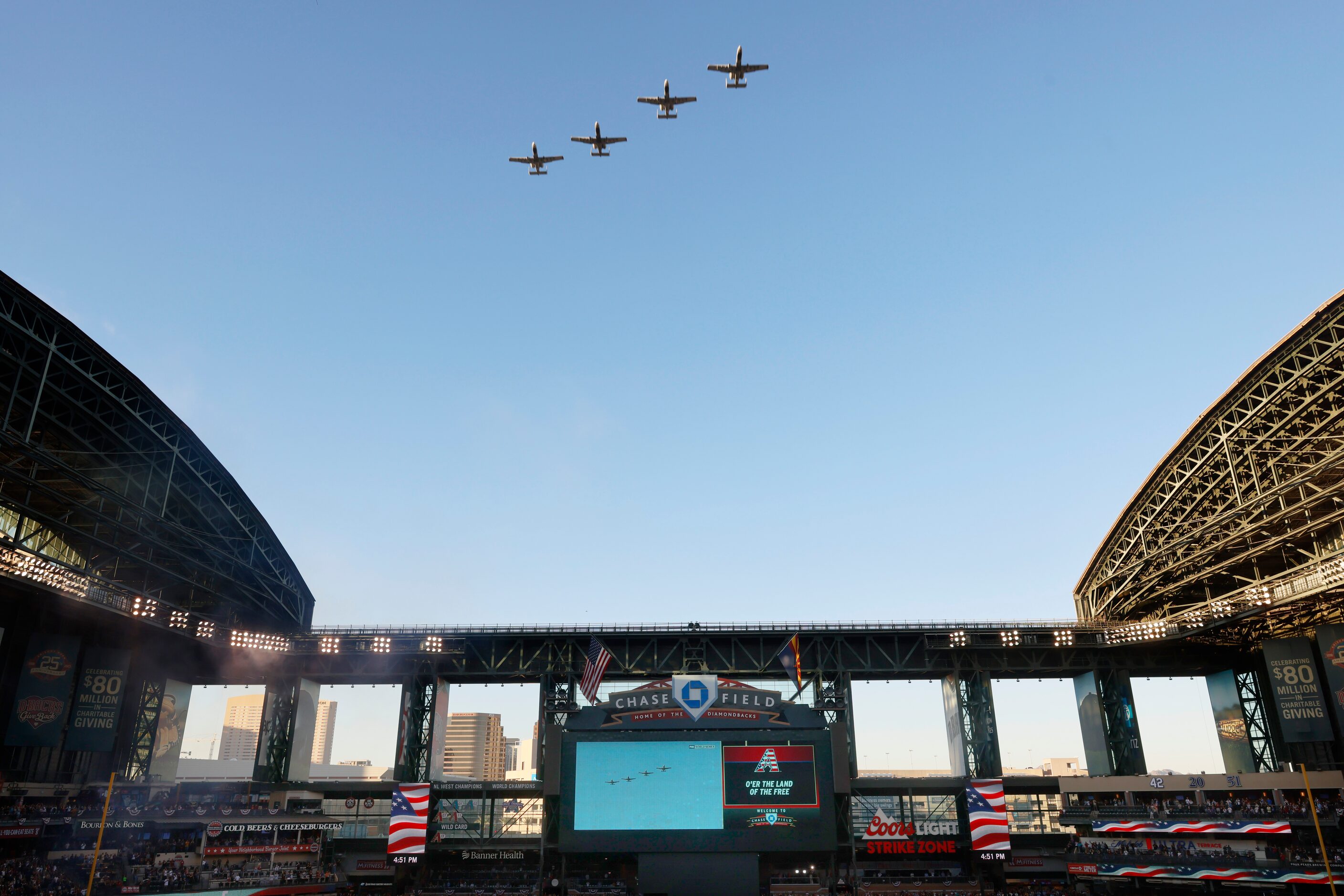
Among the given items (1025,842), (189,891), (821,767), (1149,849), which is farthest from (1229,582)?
(189,891)

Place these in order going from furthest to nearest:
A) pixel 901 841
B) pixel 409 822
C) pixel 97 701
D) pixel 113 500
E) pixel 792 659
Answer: pixel 97 701, pixel 792 659, pixel 901 841, pixel 409 822, pixel 113 500

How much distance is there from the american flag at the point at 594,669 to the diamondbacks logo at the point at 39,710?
34.9m

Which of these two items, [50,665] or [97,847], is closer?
[97,847]

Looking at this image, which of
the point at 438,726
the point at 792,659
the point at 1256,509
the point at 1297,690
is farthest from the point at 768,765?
the point at 1297,690

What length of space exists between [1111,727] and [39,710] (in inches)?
2991

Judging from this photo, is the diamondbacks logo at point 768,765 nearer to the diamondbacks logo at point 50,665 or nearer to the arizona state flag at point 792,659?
the arizona state flag at point 792,659

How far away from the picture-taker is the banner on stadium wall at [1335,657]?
56.3m

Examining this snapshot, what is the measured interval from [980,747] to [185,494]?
6053 cm

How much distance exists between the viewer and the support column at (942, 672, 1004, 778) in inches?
2542

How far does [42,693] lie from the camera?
57.3 metres

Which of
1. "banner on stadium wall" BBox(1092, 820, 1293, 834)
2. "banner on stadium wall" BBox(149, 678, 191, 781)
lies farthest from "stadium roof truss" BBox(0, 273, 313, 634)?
"banner on stadium wall" BBox(1092, 820, 1293, 834)

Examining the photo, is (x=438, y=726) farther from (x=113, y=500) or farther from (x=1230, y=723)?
(x=1230, y=723)

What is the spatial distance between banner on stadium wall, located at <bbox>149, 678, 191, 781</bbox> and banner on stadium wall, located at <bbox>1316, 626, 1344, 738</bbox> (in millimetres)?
82467

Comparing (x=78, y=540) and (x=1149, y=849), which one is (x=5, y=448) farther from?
(x=1149, y=849)
